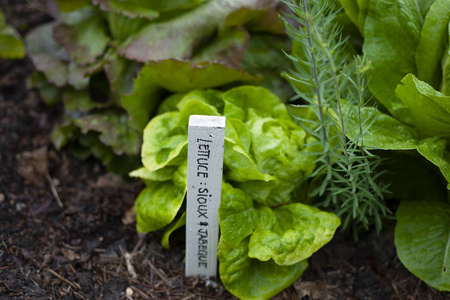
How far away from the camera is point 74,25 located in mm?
2307

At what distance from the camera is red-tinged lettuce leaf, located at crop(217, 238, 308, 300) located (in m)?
1.65

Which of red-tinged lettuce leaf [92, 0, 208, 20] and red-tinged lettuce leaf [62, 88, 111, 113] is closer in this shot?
red-tinged lettuce leaf [92, 0, 208, 20]

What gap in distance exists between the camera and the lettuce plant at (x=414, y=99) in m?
1.60

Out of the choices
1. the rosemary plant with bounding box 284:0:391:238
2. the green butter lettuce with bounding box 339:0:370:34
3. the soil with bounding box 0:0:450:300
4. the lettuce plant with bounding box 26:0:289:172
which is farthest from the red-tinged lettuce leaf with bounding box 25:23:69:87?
the green butter lettuce with bounding box 339:0:370:34

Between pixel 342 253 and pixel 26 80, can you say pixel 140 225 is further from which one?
pixel 26 80

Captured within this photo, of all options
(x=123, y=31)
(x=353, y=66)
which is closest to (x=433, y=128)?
(x=353, y=66)

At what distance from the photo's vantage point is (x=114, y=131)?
2195 mm

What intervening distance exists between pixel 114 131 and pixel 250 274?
98cm

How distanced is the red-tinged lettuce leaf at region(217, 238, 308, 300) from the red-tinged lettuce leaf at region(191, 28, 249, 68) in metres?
0.86

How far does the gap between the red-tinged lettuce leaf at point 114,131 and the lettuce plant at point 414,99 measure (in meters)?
1.11

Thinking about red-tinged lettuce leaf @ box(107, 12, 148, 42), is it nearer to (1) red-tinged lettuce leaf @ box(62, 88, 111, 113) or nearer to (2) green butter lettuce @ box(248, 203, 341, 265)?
(1) red-tinged lettuce leaf @ box(62, 88, 111, 113)

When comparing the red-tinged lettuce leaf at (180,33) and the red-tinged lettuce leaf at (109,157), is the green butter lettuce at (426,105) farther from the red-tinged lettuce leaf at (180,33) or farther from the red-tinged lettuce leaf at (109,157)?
the red-tinged lettuce leaf at (109,157)

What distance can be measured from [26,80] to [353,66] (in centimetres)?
189

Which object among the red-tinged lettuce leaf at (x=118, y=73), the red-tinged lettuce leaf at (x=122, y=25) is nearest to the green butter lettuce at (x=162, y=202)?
the red-tinged lettuce leaf at (x=118, y=73)
